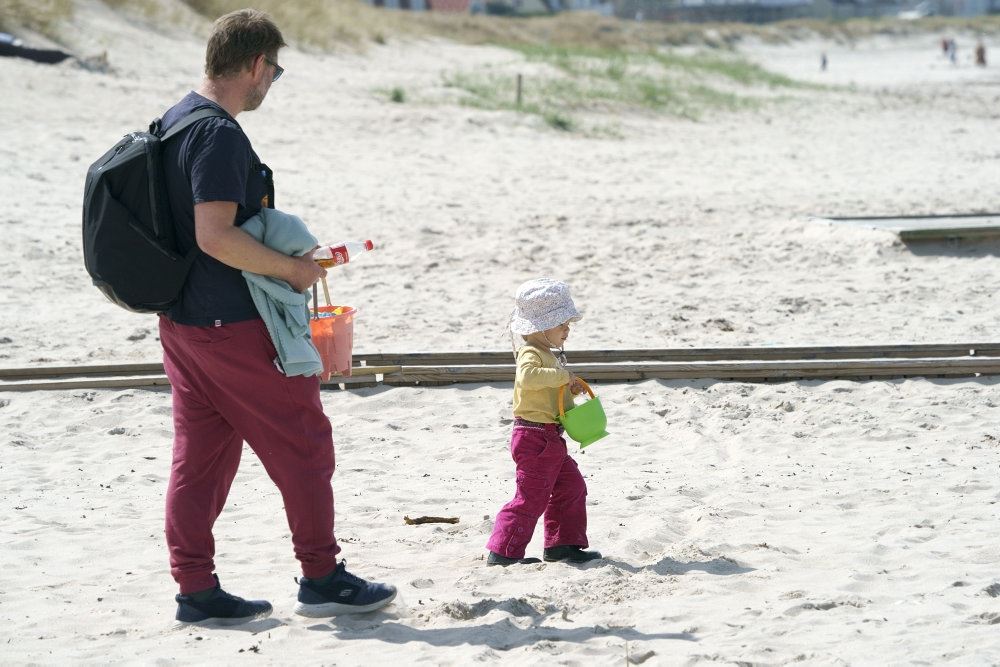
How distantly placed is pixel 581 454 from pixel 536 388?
→ 5.16ft

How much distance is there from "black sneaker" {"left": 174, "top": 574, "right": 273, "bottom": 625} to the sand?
0.05 metres

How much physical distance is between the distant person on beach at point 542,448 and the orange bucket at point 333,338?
0.68 metres

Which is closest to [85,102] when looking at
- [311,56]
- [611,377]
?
[311,56]

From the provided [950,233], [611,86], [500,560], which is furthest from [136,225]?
[611,86]

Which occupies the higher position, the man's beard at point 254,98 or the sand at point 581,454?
the man's beard at point 254,98

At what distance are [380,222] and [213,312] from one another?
26.5ft

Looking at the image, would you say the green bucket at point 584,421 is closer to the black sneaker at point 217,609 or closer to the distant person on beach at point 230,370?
the distant person on beach at point 230,370

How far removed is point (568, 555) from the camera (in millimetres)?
4348

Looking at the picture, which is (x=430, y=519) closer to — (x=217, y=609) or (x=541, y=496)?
(x=541, y=496)

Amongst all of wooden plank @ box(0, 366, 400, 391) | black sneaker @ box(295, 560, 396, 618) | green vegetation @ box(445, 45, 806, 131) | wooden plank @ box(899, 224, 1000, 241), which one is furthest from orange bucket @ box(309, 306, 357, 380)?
green vegetation @ box(445, 45, 806, 131)

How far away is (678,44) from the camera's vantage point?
65.2 meters

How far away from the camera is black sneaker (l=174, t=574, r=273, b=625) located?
12.2 feet

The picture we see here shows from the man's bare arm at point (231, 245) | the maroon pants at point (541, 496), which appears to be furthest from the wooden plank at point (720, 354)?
the man's bare arm at point (231, 245)

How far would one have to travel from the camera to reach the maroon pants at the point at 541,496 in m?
4.25
